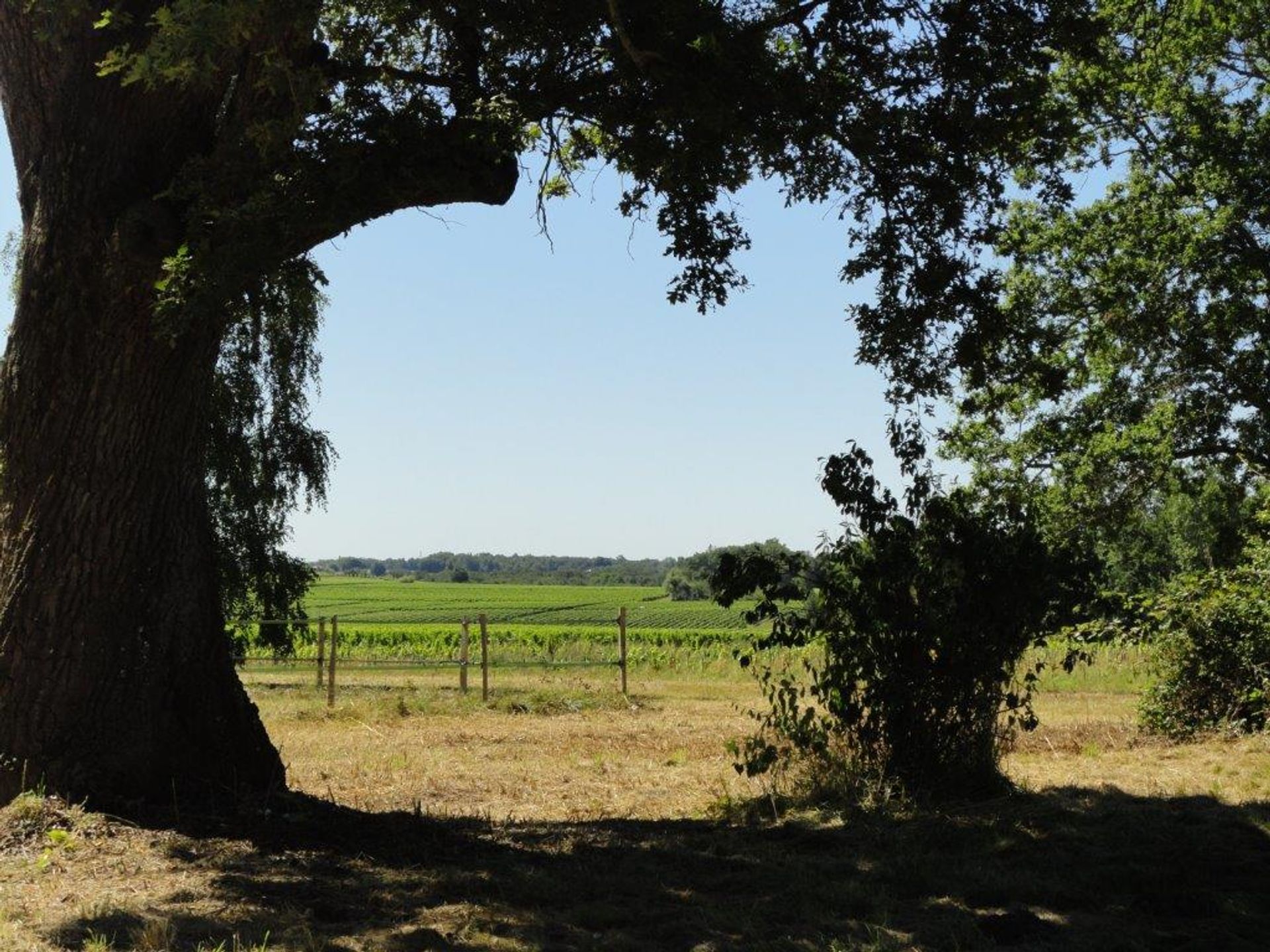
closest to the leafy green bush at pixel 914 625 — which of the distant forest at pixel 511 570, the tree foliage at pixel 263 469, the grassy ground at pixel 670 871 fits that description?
the grassy ground at pixel 670 871

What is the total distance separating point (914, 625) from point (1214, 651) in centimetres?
551

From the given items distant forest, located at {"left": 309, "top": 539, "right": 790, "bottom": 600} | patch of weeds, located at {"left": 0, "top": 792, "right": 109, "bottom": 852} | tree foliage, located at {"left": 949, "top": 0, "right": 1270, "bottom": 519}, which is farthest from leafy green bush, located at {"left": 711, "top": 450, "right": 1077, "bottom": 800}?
distant forest, located at {"left": 309, "top": 539, "right": 790, "bottom": 600}

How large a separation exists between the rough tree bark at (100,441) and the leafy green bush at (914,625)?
11.8 feet

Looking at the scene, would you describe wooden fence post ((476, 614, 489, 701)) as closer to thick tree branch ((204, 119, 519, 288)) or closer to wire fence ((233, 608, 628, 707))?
wire fence ((233, 608, 628, 707))

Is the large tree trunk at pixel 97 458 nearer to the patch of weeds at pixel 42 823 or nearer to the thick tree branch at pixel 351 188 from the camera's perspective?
the patch of weeds at pixel 42 823

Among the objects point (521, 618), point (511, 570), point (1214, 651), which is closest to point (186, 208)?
point (1214, 651)

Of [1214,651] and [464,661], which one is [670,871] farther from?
[464,661]

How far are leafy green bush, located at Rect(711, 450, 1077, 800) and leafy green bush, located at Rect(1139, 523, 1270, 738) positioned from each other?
4.35 metres

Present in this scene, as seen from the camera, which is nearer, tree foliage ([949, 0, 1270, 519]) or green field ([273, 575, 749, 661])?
tree foliage ([949, 0, 1270, 519])

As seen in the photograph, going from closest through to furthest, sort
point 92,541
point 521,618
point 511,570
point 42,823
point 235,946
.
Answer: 1. point 235,946
2. point 42,823
3. point 92,541
4. point 521,618
5. point 511,570

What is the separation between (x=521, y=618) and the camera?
56969mm

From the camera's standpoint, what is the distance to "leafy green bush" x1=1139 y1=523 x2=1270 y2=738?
1127 centimetres

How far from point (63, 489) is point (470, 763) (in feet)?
21.8

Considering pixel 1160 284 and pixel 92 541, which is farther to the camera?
pixel 1160 284
